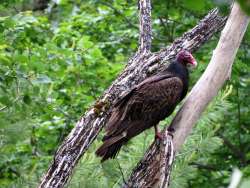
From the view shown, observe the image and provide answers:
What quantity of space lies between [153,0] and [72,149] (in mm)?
2899

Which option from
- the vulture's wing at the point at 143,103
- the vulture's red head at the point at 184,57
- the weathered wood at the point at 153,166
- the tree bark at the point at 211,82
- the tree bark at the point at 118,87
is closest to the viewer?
the tree bark at the point at 118,87

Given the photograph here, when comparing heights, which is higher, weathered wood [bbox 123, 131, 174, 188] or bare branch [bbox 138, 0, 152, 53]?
bare branch [bbox 138, 0, 152, 53]

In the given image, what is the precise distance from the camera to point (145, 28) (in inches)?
124

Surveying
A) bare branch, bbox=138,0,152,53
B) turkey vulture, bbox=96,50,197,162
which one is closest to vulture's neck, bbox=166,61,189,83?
turkey vulture, bbox=96,50,197,162

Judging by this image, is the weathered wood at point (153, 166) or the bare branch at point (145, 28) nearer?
the weathered wood at point (153, 166)

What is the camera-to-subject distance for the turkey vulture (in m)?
2.99

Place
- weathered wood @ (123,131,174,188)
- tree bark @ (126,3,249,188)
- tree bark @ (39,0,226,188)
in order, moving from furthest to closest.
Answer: tree bark @ (126,3,249,188), weathered wood @ (123,131,174,188), tree bark @ (39,0,226,188)

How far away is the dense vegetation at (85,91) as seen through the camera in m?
3.25

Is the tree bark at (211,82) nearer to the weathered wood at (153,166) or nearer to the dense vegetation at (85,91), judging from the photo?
the weathered wood at (153,166)

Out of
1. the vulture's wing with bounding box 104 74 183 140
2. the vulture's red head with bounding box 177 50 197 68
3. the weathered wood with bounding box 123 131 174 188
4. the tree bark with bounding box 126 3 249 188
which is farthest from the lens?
the vulture's red head with bounding box 177 50 197 68

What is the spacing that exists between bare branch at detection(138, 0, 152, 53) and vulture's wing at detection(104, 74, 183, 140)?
0.18 metres

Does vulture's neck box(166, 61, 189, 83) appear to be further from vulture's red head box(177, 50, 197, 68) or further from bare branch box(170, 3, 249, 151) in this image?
bare branch box(170, 3, 249, 151)

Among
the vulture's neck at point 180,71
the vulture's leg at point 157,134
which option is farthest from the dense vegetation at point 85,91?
the vulture's neck at point 180,71

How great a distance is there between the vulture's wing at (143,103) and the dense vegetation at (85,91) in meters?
0.18
